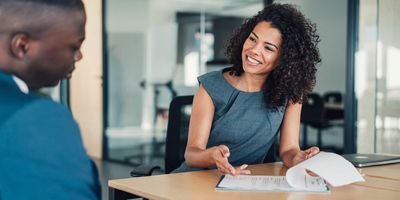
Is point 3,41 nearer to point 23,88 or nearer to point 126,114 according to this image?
point 23,88

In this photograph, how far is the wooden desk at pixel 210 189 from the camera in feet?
4.71

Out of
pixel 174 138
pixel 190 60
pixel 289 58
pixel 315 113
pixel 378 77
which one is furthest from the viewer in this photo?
pixel 315 113

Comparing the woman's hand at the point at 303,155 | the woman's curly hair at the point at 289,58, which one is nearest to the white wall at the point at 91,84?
the woman's curly hair at the point at 289,58

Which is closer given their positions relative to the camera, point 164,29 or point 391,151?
point 391,151

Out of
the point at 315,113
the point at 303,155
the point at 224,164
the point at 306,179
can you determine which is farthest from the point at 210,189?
the point at 315,113

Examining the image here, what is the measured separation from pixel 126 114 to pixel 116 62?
0.61 m

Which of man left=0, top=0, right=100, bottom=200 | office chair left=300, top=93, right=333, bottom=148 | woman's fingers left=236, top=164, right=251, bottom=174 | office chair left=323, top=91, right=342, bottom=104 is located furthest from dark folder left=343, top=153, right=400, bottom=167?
office chair left=323, top=91, right=342, bottom=104

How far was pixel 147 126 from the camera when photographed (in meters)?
6.05

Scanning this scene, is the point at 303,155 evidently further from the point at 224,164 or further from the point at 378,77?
the point at 378,77

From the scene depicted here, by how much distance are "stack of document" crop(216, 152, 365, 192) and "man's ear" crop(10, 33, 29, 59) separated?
81 cm

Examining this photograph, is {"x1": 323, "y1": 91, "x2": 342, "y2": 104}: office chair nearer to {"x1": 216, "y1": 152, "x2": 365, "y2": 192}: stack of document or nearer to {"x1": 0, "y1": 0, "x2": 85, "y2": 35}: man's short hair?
{"x1": 216, "y1": 152, "x2": 365, "y2": 192}: stack of document

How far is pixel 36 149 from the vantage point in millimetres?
736

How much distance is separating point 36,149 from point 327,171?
101 cm

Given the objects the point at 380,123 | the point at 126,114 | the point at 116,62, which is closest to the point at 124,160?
the point at 126,114
